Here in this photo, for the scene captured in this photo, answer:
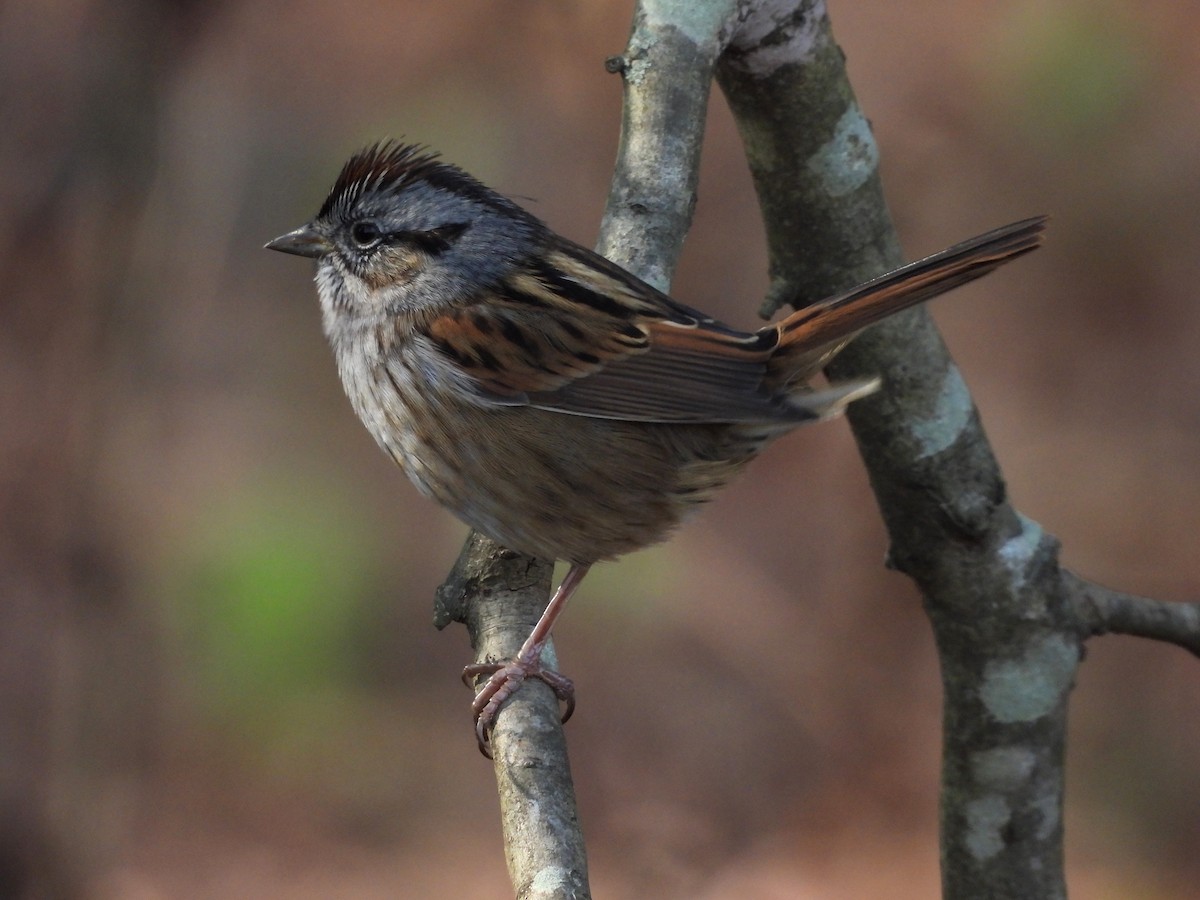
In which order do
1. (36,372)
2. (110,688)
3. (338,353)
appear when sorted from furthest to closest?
(110,688) < (36,372) < (338,353)

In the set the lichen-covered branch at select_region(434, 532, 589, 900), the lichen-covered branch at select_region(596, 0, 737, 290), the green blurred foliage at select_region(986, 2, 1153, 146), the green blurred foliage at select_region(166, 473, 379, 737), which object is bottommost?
the lichen-covered branch at select_region(434, 532, 589, 900)

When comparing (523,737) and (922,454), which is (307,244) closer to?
(523,737)

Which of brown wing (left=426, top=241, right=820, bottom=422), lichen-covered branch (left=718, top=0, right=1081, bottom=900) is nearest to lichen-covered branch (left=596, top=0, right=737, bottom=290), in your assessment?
brown wing (left=426, top=241, right=820, bottom=422)

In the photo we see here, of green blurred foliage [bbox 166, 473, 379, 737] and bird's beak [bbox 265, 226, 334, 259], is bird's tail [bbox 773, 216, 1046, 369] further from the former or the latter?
green blurred foliage [bbox 166, 473, 379, 737]

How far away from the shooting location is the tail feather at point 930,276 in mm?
2881

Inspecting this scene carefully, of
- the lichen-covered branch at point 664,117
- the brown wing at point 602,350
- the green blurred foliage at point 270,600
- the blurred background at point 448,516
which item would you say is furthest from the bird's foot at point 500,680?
the green blurred foliage at point 270,600

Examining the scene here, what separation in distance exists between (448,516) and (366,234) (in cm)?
291

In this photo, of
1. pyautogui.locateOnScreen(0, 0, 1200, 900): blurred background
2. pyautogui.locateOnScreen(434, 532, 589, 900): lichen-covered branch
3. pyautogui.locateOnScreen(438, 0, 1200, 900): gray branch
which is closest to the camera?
pyautogui.locateOnScreen(434, 532, 589, 900): lichen-covered branch

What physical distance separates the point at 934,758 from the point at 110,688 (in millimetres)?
3090

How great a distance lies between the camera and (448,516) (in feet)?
20.0

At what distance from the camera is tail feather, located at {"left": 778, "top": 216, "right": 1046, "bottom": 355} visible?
2881 millimetres

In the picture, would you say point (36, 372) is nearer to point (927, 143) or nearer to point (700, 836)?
point (700, 836)

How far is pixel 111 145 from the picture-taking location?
3.98 m

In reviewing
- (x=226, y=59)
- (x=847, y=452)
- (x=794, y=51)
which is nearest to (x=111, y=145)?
(x=794, y=51)
